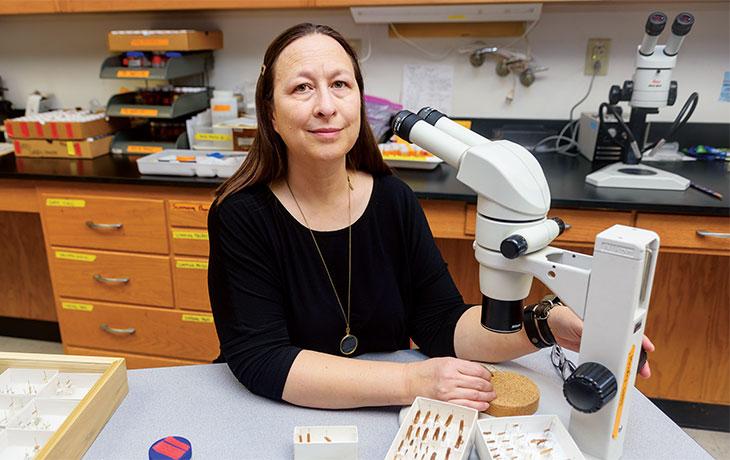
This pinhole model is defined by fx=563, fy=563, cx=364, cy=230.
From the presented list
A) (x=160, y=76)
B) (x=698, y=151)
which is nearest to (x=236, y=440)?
(x=160, y=76)

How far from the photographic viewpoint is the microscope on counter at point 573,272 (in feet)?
2.25

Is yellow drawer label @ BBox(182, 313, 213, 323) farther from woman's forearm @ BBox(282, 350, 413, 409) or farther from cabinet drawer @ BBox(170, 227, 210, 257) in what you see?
woman's forearm @ BBox(282, 350, 413, 409)

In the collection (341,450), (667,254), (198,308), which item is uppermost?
(341,450)

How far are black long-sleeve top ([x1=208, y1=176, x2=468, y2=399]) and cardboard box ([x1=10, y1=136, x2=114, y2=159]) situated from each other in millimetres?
1544

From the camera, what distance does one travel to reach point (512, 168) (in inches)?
27.6

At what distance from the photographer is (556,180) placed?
1974 mm

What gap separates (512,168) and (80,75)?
8.86 feet

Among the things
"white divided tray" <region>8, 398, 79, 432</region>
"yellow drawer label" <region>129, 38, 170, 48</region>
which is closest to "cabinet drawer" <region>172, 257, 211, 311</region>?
"yellow drawer label" <region>129, 38, 170, 48</region>

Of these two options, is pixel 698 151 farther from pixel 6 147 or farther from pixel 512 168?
pixel 6 147

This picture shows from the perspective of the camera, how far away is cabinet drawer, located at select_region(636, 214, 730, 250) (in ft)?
5.63

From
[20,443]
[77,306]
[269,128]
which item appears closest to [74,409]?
[20,443]

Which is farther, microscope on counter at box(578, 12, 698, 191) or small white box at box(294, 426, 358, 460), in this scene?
microscope on counter at box(578, 12, 698, 191)

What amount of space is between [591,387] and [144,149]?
2.21m

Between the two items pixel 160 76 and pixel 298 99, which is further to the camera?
pixel 160 76
